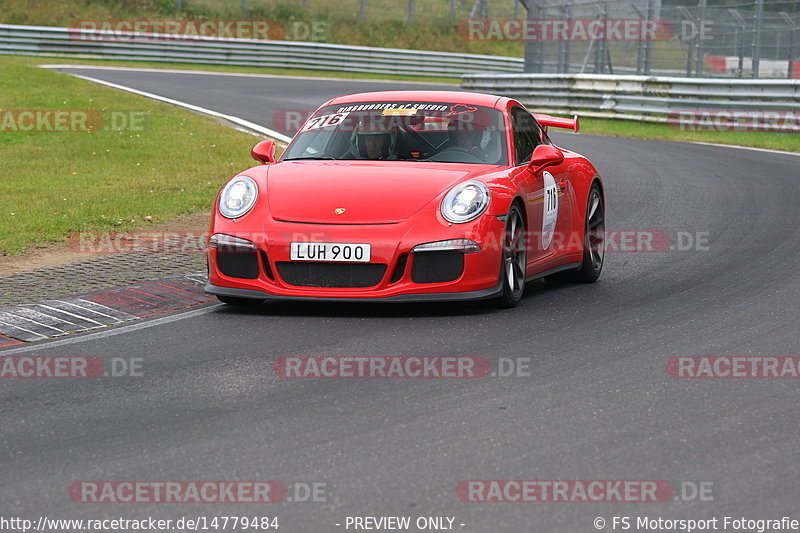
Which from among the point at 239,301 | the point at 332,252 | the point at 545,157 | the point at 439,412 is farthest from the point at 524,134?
the point at 439,412

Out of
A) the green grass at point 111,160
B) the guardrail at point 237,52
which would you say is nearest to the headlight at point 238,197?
the green grass at point 111,160

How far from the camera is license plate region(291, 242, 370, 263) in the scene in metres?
7.35

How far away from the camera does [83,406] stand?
552cm

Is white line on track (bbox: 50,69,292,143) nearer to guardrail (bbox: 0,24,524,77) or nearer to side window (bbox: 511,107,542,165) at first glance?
side window (bbox: 511,107,542,165)

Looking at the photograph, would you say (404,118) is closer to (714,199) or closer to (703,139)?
(714,199)

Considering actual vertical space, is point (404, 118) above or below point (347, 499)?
above

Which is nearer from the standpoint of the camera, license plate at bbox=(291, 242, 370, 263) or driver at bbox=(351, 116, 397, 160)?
license plate at bbox=(291, 242, 370, 263)

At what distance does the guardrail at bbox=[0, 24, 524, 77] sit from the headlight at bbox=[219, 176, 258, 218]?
98.0ft

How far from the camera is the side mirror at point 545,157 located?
8234mm

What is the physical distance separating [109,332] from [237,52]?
32561 millimetres

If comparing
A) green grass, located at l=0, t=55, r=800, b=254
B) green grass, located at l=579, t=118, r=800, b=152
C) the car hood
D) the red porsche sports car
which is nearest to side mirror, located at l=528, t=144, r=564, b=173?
the red porsche sports car

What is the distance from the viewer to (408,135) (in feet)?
28.0

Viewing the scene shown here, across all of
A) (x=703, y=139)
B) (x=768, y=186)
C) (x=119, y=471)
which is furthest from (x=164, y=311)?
(x=703, y=139)

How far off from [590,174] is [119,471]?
5629mm
